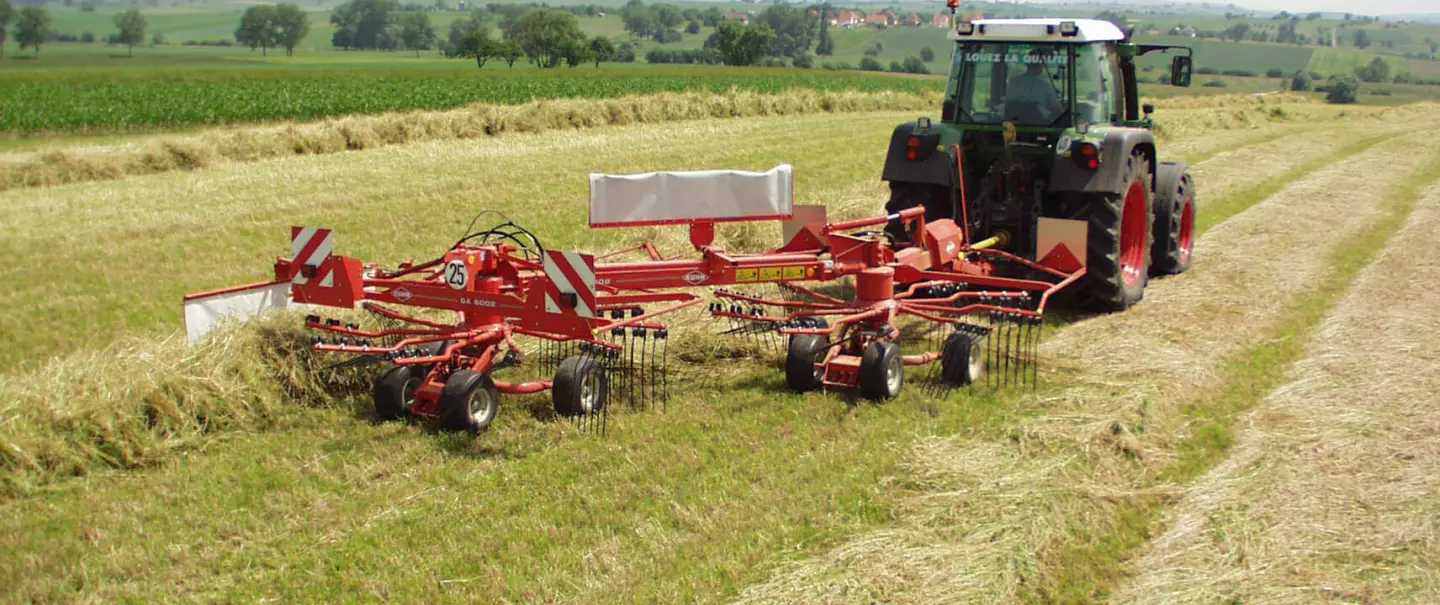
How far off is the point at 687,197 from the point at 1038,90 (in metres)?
3.19

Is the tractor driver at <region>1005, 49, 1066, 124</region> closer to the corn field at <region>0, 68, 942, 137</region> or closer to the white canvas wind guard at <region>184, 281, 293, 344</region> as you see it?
the white canvas wind guard at <region>184, 281, 293, 344</region>

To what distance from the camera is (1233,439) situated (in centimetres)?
539

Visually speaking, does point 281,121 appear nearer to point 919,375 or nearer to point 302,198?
point 302,198

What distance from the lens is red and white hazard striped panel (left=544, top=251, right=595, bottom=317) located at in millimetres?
5258

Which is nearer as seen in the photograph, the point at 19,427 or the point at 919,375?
the point at 19,427

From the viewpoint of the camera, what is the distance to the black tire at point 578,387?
5574 mm

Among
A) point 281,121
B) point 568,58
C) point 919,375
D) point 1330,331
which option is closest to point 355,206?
point 919,375

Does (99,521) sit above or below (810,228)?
below

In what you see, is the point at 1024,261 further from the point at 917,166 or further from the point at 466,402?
the point at 466,402

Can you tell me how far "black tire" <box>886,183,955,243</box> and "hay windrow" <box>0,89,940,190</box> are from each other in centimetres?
962

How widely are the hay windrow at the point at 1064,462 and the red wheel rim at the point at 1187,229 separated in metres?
0.50

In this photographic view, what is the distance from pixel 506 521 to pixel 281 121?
1859cm

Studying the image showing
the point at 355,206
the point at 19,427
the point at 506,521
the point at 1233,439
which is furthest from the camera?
the point at 355,206

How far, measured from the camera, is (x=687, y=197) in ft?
20.1
